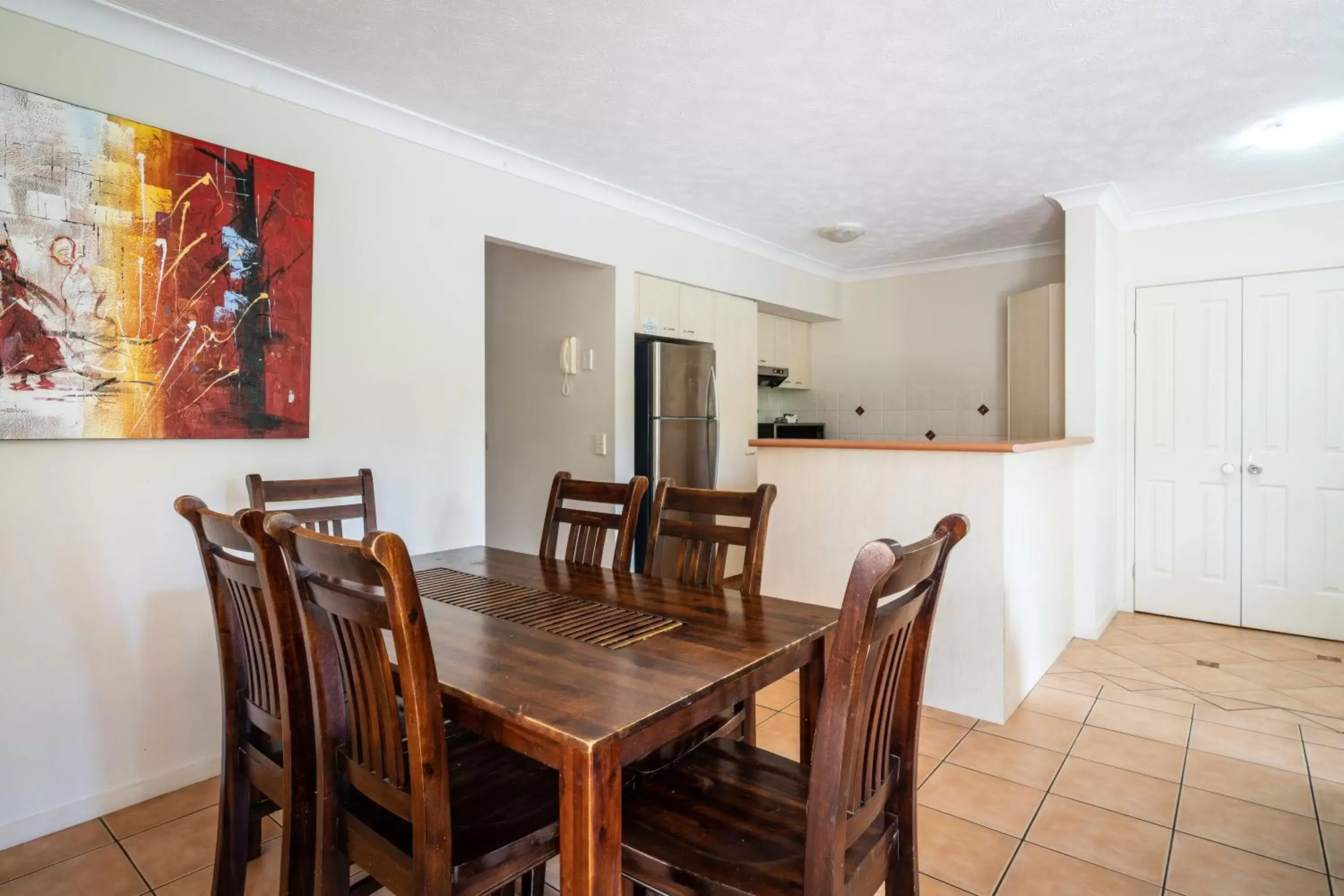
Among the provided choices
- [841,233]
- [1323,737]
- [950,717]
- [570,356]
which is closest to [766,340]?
[841,233]

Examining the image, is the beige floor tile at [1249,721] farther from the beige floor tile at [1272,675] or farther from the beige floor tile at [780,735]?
the beige floor tile at [780,735]

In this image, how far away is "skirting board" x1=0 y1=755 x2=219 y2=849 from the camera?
1.94 metres

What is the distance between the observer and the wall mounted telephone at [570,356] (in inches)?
153

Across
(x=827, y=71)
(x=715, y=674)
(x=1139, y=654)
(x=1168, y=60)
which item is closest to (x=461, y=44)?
(x=827, y=71)

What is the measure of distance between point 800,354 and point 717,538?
13.2 ft

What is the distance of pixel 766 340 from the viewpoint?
527 centimetres

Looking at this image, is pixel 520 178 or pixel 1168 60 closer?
pixel 1168 60

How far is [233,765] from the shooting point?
5.05 ft

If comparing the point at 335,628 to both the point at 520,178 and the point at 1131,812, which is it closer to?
the point at 1131,812

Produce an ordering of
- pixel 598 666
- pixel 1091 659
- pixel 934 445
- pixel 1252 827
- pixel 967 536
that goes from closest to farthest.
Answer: pixel 598 666 → pixel 1252 827 → pixel 967 536 → pixel 934 445 → pixel 1091 659

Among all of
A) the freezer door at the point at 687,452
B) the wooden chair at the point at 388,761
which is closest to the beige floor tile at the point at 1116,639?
the freezer door at the point at 687,452

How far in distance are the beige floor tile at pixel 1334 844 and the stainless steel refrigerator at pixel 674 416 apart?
8.65ft

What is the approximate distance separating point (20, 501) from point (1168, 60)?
3.75 metres

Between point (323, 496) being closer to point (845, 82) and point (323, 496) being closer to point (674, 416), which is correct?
point (674, 416)
